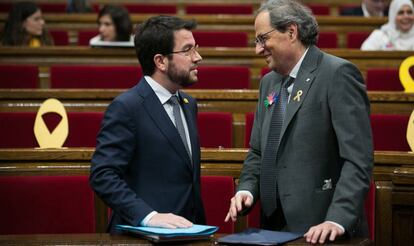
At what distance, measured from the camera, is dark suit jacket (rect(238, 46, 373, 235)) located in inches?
65.0

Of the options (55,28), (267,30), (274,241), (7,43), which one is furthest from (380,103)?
(55,28)

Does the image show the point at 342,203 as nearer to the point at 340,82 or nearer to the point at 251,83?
the point at 340,82

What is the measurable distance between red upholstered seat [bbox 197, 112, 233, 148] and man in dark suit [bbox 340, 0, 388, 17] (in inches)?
99.8

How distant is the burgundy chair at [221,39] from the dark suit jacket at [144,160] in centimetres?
290

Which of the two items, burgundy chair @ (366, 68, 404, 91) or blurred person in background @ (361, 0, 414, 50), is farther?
blurred person in background @ (361, 0, 414, 50)

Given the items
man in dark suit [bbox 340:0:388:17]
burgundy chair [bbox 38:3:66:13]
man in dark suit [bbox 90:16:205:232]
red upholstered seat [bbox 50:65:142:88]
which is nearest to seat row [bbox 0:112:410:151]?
red upholstered seat [bbox 50:65:142:88]

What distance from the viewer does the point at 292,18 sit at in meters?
1.75

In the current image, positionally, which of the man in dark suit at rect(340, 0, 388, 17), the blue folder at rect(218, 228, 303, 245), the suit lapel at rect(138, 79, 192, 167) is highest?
the man in dark suit at rect(340, 0, 388, 17)

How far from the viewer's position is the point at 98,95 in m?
3.11

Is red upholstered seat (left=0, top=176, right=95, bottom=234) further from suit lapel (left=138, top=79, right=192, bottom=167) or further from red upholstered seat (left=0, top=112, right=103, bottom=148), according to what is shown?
red upholstered seat (left=0, top=112, right=103, bottom=148)

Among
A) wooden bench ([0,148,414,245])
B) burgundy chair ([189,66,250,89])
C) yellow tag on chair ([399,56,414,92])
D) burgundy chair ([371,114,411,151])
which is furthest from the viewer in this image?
burgundy chair ([189,66,250,89])

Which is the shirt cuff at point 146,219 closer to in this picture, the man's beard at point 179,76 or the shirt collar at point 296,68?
the man's beard at point 179,76

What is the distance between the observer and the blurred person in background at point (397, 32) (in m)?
4.26

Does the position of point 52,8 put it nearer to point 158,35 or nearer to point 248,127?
point 248,127
